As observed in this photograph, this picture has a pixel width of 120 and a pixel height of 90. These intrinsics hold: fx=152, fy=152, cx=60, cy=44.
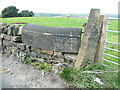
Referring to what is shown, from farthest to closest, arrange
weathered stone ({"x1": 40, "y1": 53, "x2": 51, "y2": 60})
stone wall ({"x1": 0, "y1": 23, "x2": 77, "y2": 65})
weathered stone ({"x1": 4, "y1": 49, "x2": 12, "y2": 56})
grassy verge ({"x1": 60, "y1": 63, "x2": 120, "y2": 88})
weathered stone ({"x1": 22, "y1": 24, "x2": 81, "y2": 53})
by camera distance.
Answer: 1. weathered stone ({"x1": 4, "y1": 49, "x2": 12, "y2": 56})
2. weathered stone ({"x1": 40, "y1": 53, "x2": 51, "y2": 60})
3. stone wall ({"x1": 0, "y1": 23, "x2": 77, "y2": 65})
4. weathered stone ({"x1": 22, "y1": 24, "x2": 81, "y2": 53})
5. grassy verge ({"x1": 60, "y1": 63, "x2": 120, "y2": 88})

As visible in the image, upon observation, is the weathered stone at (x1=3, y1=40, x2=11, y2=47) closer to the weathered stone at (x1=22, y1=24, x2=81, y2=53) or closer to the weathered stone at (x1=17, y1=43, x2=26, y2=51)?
the weathered stone at (x1=17, y1=43, x2=26, y2=51)

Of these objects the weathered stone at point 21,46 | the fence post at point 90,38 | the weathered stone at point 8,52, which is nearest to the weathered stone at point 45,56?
the weathered stone at point 21,46

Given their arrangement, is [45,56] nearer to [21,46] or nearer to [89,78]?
[21,46]

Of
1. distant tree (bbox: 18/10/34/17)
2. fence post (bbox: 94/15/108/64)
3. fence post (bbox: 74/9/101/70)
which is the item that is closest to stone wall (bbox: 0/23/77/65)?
fence post (bbox: 74/9/101/70)

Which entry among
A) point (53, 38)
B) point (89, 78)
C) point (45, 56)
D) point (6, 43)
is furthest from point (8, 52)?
point (89, 78)

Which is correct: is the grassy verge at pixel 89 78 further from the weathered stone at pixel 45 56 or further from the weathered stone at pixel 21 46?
the weathered stone at pixel 21 46

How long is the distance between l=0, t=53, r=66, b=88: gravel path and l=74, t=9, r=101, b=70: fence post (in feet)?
2.26

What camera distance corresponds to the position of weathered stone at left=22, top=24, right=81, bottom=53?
13.7ft

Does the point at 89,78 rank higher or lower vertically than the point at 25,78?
higher

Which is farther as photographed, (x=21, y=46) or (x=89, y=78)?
(x=21, y=46)

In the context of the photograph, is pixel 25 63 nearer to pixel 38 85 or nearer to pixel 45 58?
pixel 45 58

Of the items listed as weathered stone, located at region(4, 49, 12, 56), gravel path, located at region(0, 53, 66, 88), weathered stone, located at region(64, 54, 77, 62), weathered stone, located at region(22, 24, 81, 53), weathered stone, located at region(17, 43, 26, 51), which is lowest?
gravel path, located at region(0, 53, 66, 88)

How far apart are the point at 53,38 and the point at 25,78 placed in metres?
1.34

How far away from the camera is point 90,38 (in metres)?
3.80
